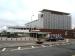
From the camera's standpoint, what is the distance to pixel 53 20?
126688 mm

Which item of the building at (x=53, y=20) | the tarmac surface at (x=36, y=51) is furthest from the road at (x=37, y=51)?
the building at (x=53, y=20)

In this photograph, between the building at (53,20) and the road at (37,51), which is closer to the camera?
the road at (37,51)

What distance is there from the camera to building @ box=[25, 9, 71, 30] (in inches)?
4791

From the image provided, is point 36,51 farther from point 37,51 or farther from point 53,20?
point 53,20

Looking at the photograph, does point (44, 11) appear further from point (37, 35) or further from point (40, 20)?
point (37, 35)

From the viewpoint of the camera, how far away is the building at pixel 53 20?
121688 millimetres

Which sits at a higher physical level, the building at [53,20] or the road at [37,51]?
the building at [53,20]

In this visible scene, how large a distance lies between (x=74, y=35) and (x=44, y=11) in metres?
54.4

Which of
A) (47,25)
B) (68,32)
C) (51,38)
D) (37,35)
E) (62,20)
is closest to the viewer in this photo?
(51,38)

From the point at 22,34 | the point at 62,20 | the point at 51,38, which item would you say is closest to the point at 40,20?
the point at 62,20

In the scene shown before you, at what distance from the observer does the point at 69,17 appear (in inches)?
5231

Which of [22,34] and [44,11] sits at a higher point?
[44,11]

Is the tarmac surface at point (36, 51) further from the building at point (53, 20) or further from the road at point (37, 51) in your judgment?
the building at point (53, 20)

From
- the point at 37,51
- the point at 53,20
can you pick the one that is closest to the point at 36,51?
the point at 37,51
